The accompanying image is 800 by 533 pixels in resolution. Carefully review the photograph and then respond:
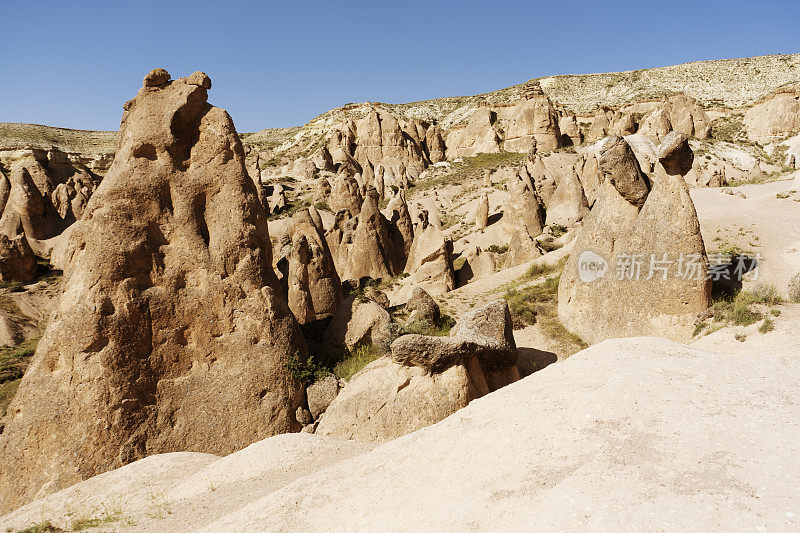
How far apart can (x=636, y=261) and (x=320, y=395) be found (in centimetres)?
869

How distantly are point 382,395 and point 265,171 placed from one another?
6332cm

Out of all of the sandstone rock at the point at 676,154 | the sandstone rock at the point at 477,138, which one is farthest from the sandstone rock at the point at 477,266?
the sandstone rock at the point at 477,138

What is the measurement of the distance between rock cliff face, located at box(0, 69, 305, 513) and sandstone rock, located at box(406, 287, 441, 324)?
4.18 meters

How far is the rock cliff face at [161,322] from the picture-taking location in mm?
7672

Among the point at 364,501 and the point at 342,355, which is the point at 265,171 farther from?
the point at 364,501

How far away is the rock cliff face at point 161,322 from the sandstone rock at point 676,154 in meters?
9.77

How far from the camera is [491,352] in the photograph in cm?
863

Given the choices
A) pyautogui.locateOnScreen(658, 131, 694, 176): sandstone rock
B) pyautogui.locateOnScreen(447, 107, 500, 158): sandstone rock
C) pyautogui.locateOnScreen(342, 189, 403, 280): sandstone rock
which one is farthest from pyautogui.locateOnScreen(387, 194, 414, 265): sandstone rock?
pyautogui.locateOnScreen(447, 107, 500, 158): sandstone rock

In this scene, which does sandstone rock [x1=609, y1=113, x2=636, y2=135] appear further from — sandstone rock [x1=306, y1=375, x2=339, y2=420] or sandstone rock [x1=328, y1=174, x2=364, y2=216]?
sandstone rock [x1=306, y1=375, x2=339, y2=420]

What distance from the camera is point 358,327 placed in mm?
11406

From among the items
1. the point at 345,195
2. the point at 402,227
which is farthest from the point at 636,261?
the point at 345,195

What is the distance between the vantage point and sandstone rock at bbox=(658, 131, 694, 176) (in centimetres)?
1078

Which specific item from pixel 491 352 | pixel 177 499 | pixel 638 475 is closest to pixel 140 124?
pixel 177 499

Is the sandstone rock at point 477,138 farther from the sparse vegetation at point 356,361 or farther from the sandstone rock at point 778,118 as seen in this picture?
the sparse vegetation at point 356,361
